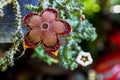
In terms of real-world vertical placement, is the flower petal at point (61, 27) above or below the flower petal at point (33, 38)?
above

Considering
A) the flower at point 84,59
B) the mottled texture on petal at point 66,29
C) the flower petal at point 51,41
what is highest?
the mottled texture on petal at point 66,29

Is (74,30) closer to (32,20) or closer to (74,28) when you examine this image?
(74,28)

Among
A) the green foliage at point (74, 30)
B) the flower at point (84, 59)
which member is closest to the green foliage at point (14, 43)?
the green foliage at point (74, 30)

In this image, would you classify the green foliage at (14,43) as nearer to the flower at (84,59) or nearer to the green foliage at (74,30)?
the green foliage at (74,30)

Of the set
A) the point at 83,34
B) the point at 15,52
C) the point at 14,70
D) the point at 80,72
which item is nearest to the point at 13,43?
the point at 15,52

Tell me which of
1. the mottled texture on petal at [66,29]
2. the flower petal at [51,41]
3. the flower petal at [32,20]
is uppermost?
the flower petal at [32,20]

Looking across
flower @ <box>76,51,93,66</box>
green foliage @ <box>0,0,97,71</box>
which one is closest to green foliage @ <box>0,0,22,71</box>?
green foliage @ <box>0,0,97,71</box>
